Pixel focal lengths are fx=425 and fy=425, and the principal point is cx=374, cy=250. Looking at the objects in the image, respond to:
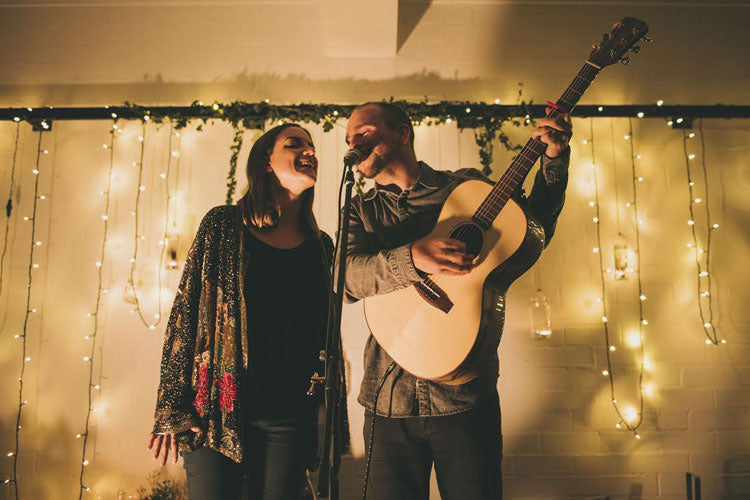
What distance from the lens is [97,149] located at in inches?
131

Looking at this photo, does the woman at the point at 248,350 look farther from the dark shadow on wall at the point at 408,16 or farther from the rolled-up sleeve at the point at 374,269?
the dark shadow on wall at the point at 408,16

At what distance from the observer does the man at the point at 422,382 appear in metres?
1.42

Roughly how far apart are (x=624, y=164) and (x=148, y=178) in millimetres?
3658

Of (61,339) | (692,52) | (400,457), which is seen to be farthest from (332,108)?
(692,52)

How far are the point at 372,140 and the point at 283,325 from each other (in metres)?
0.85

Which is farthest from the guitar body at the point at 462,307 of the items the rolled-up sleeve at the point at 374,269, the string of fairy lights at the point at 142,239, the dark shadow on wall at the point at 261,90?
the string of fairy lights at the point at 142,239

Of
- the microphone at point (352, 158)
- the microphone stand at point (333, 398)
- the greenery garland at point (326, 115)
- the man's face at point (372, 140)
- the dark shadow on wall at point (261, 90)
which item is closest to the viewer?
the microphone stand at point (333, 398)

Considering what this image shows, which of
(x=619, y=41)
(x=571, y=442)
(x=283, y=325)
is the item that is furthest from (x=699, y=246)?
(x=283, y=325)

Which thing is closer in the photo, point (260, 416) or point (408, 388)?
point (408, 388)

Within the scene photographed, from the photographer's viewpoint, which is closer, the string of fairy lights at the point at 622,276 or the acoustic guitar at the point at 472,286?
the acoustic guitar at the point at 472,286

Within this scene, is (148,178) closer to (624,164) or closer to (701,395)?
(624,164)

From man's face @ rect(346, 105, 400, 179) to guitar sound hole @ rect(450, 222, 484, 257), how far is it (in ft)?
1.39

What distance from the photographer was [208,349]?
5.37 ft

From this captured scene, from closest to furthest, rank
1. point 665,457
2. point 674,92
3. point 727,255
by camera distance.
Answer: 1. point 665,457
2. point 727,255
3. point 674,92
